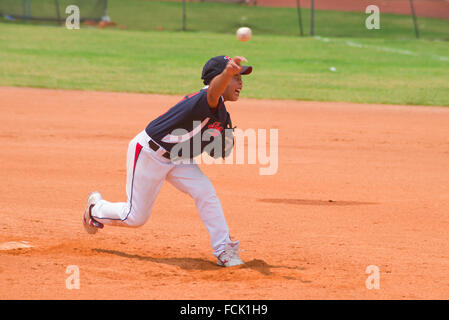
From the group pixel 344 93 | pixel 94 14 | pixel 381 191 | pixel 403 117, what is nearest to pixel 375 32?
pixel 94 14

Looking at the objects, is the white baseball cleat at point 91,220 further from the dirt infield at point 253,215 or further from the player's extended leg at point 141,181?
the player's extended leg at point 141,181

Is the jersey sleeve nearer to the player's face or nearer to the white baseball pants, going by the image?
the player's face

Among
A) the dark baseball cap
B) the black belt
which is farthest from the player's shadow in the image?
the dark baseball cap

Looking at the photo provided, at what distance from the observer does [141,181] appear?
5594 millimetres

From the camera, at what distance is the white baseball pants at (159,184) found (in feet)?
18.1

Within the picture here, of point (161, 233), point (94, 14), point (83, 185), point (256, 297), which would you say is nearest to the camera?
point (256, 297)

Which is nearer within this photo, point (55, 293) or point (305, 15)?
point (55, 293)

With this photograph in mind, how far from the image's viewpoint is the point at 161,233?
6.84m

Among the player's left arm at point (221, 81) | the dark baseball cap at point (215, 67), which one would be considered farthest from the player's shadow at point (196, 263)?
the dark baseball cap at point (215, 67)

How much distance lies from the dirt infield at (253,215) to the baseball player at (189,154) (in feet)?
1.20

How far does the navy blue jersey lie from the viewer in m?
5.30

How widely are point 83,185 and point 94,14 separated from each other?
83.7ft

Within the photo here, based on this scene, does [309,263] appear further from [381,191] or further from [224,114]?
[381,191]

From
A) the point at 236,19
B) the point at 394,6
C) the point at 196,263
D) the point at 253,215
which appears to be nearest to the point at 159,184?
the point at 196,263
